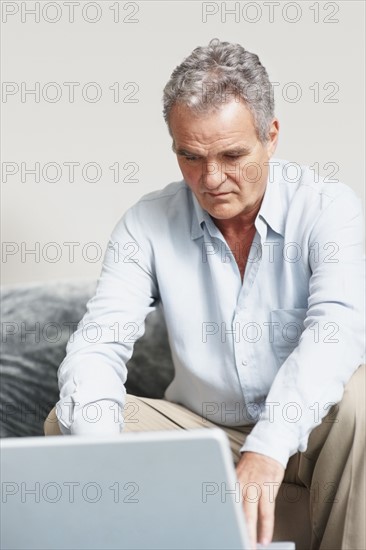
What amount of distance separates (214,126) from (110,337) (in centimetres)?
48

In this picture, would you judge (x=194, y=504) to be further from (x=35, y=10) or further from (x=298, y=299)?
(x=35, y=10)

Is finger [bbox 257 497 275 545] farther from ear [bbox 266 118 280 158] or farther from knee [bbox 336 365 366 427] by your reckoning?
ear [bbox 266 118 280 158]

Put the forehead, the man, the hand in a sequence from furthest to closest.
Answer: the forehead < the man < the hand

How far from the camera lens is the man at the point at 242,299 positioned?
1729 millimetres

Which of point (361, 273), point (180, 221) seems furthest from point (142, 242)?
point (361, 273)

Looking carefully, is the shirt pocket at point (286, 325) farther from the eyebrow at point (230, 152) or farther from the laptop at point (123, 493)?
the laptop at point (123, 493)

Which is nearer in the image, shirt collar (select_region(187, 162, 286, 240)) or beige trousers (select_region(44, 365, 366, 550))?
beige trousers (select_region(44, 365, 366, 550))

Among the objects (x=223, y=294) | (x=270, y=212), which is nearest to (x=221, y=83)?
(x=270, y=212)

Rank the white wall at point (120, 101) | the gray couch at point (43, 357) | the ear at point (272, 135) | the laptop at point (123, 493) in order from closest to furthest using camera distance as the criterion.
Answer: the laptop at point (123, 493) < the ear at point (272, 135) < the gray couch at point (43, 357) < the white wall at point (120, 101)

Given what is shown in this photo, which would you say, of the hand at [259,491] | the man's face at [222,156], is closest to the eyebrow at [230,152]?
the man's face at [222,156]

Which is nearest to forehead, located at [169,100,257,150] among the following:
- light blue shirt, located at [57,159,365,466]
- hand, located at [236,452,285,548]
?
light blue shirt, located at [57,159,365,466]

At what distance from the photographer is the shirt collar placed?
6.64 ft

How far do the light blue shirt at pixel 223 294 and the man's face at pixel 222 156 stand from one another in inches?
4.6

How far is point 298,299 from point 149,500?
96cm
